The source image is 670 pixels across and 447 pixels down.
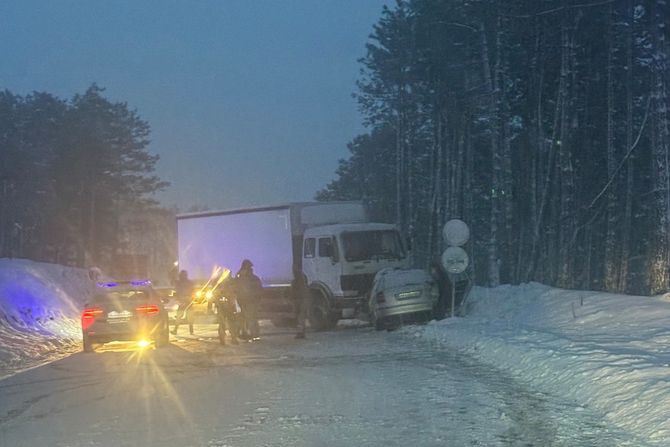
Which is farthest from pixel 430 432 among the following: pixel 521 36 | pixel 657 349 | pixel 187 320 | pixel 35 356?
pixel 521 36

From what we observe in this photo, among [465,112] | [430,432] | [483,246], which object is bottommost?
[430,432]

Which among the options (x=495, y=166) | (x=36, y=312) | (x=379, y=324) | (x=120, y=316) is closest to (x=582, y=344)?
(x=379, y=324)

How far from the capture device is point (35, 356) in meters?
19.5

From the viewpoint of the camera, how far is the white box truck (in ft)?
77.3

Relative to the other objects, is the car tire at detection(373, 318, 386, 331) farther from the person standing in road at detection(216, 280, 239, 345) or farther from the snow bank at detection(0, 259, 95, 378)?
the snow bank at detection(0, 259, 95, 378)

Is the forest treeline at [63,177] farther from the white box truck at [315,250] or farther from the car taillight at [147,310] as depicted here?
the car taillight at [147,310]

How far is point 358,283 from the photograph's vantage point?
2358cm

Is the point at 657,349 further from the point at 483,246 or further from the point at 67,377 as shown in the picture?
the point at 483,246

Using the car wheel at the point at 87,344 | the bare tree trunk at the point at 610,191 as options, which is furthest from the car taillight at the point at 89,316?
the bare tree trunk at the point at 610,191

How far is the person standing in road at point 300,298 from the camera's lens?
21458 millimetres

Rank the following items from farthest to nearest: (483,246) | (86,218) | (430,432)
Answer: (86,218) → (483,246) → (430,432)

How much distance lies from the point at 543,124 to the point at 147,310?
22415 mm

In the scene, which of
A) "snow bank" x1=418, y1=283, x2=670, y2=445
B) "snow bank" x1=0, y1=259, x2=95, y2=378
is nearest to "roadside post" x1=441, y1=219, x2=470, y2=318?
"snow bank" x1=418, y1=283, x2=670, y2=445

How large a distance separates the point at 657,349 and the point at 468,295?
11.8 m
